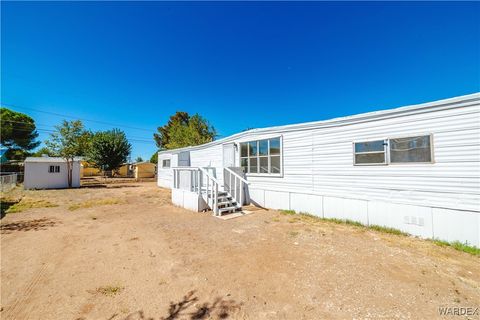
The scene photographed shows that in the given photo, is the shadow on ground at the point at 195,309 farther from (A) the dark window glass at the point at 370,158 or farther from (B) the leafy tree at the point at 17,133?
(B) the leafy tree at the point at 17,133

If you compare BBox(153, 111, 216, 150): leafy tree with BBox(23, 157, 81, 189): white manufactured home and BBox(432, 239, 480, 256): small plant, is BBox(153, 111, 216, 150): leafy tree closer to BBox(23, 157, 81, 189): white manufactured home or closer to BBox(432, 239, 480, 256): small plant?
BBox(23, 157, 81, 189): white manufactured home

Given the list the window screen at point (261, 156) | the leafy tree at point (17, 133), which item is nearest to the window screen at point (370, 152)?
the window screen at point (261, 156)

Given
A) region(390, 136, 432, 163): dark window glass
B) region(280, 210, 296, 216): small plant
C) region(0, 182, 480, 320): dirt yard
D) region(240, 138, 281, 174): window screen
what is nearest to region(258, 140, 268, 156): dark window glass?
region(240, 138, 281, 174): window screen

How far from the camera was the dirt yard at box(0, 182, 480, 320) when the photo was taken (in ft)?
8.00

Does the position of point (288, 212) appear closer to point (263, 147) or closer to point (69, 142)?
point (263, 147)

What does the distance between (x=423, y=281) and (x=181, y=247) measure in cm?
412

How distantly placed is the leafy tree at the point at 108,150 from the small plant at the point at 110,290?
27078mm

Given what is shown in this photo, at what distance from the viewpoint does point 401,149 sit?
17.2 ft

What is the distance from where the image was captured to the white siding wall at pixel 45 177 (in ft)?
50.5

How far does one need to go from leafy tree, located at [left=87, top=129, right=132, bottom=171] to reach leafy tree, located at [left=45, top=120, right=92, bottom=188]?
324 inches

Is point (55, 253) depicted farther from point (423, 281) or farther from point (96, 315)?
point (423, 281)

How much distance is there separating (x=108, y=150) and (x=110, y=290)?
27.4 m

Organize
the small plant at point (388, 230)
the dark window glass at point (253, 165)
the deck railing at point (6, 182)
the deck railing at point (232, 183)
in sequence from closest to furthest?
the small plant at point (388, 230) → the deck railing at point (232, 183) → the dark window glass at point (253, 165) → the deck railing at point (6, 182)

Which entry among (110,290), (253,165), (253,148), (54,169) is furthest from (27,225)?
(54,169)
